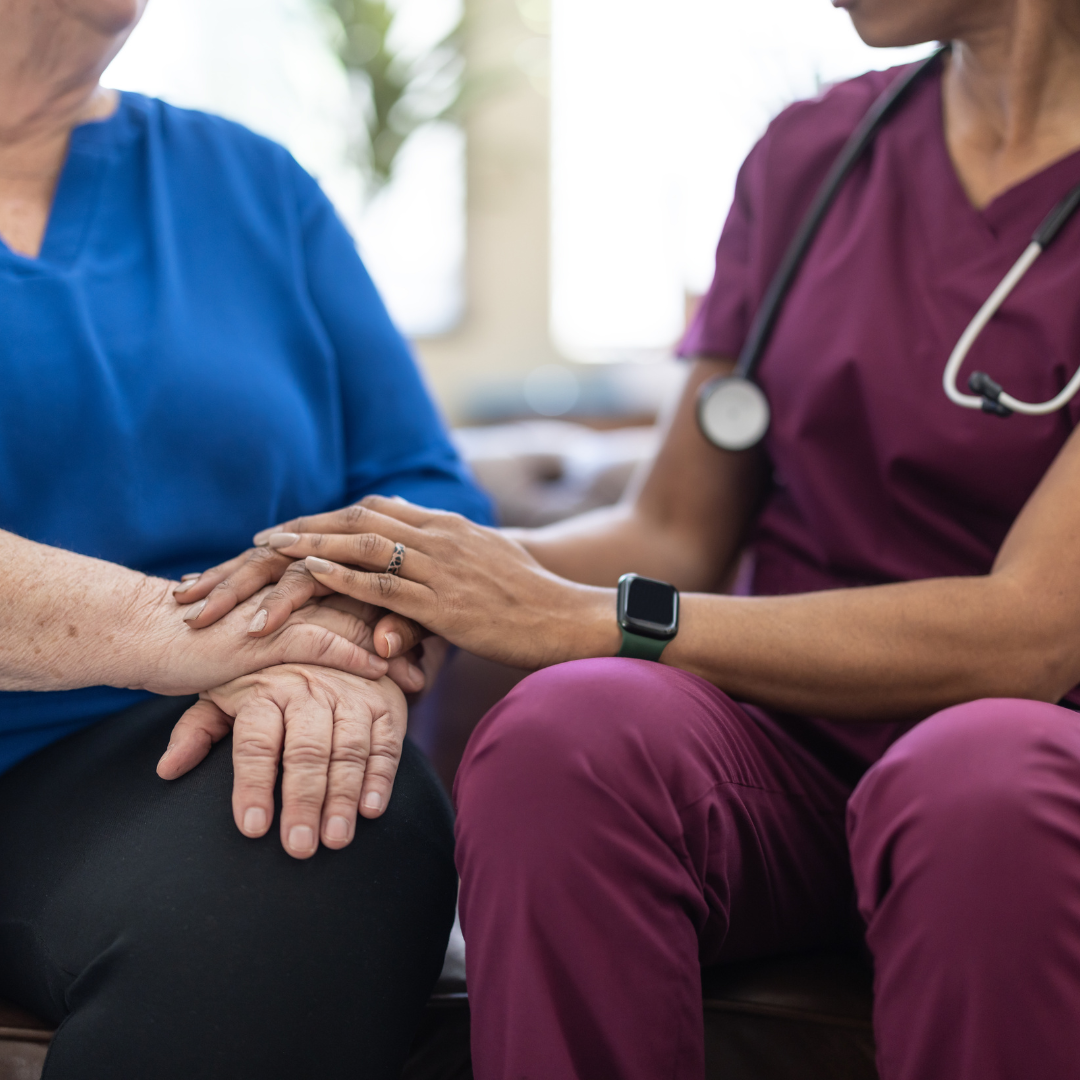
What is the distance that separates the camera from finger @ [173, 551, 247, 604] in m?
0.85

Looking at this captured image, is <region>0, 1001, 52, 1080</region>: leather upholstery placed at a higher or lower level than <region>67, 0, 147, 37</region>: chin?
lower

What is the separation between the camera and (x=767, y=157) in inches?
45.4

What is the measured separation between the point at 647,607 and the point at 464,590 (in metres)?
0.15

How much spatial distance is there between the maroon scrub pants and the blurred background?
3.04 metres

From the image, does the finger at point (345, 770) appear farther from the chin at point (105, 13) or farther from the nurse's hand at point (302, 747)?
the chin at point (105, 13)

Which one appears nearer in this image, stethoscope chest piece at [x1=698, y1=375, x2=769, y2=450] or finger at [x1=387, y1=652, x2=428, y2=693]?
finger at [x1=387, y1=652, x2=428, y2=693]

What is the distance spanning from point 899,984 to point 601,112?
13.3ft

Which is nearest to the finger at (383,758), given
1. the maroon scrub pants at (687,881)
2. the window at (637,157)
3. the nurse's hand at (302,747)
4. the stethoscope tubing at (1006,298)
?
the nurse's hand at (302,747)

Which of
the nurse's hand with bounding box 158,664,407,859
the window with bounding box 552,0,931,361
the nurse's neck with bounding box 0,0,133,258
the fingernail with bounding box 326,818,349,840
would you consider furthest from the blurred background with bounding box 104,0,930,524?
the fingernail with bounding box 326,818,349,840

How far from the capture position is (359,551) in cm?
Result: 88

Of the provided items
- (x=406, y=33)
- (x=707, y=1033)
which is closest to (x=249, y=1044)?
(x=707, y=1033)

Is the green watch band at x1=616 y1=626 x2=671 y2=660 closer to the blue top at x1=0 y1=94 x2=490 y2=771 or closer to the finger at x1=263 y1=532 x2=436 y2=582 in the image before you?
the finger at x1=263 y1=532 x2=436 y2=582

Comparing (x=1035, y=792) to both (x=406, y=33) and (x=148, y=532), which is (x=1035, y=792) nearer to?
(x=148, y=532)

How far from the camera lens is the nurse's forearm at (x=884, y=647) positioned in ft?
2.67
